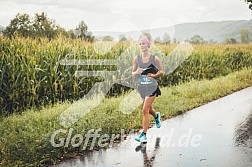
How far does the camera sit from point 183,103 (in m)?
9.40

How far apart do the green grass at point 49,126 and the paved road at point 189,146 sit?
1.11ft

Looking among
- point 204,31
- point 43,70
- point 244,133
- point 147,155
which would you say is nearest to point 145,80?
point 147,155

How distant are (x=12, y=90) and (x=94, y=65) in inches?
111

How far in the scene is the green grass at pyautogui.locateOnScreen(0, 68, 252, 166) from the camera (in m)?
4.94

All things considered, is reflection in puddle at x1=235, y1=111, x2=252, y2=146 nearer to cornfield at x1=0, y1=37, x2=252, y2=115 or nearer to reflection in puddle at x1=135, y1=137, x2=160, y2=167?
reflection in puddle at x1=135, y1=137, x2=160, y2=167

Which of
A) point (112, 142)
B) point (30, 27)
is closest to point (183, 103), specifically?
point (112, 142)

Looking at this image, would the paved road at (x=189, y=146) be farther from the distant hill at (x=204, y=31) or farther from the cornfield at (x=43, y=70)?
the distant hill at (x=204, y=31)

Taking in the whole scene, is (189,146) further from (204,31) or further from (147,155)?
(204,31)

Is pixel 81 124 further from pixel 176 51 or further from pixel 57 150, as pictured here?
pixel 176 51

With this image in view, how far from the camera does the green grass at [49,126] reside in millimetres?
4941

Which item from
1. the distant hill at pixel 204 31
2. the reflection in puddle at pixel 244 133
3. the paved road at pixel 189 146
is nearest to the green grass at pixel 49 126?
the paved road at pixel 189 146

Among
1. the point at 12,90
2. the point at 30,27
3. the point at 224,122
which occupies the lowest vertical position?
the point at 224,122

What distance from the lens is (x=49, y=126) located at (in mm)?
6117

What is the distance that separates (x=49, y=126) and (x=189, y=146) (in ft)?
8.39
